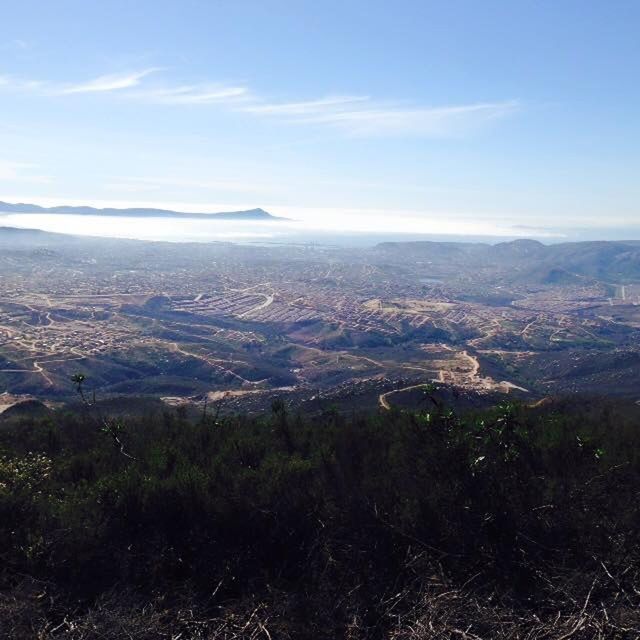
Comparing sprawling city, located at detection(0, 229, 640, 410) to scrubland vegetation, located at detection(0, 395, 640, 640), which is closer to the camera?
scrubland vegetation, located at detection(0, 395, 640, 640)

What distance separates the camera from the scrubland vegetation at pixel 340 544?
1005 cm

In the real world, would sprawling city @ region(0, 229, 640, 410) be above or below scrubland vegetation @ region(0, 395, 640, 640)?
below

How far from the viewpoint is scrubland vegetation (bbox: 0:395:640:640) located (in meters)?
10.0

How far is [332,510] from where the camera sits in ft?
49.2

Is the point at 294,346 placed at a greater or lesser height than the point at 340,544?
lesser

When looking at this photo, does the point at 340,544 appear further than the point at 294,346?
No

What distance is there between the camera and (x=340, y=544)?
44.3 ft

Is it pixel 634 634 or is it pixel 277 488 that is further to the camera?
pixel 277 488

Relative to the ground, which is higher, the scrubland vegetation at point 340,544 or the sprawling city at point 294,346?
the scrubland vegetation at point 340,544

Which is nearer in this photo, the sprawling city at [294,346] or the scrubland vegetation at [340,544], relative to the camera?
the scrubland vegetation at [340,544]

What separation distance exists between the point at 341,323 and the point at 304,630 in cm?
13463

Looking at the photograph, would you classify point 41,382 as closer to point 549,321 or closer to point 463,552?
point 463,552

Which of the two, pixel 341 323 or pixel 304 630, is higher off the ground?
pixel 304 630

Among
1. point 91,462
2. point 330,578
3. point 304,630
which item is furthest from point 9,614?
point 91,462
